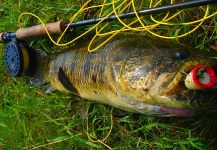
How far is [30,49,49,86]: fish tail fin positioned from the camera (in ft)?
10.1

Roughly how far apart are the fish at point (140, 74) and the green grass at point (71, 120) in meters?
0.33

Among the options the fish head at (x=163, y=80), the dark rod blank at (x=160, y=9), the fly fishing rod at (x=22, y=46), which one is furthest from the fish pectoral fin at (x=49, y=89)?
the fish head at (x=163, y=80)

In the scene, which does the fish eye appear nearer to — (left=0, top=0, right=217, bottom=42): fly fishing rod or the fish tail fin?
(left=0, top=0, right=217, bottom=42): fly fishing rod

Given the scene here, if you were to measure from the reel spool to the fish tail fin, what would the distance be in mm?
58

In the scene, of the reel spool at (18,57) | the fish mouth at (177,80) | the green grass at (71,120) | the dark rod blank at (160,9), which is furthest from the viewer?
the reel spool at (18,57)

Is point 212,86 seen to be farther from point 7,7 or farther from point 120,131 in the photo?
point 7,7

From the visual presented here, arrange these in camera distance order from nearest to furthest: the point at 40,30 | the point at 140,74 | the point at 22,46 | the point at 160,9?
the point at 140,74
the point at 160,9
the point at 40,30
the point at 22,46

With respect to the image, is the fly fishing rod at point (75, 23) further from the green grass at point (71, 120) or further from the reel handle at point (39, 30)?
the green grass at point (71, 120)

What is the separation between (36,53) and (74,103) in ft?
1.92

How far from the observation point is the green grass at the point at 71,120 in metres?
2.43

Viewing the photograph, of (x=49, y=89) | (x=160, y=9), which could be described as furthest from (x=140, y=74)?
(x=49, y=89)

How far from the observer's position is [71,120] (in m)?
2.99

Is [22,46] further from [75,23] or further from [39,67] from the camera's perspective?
[75,23]

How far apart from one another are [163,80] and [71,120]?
1.34 meters
